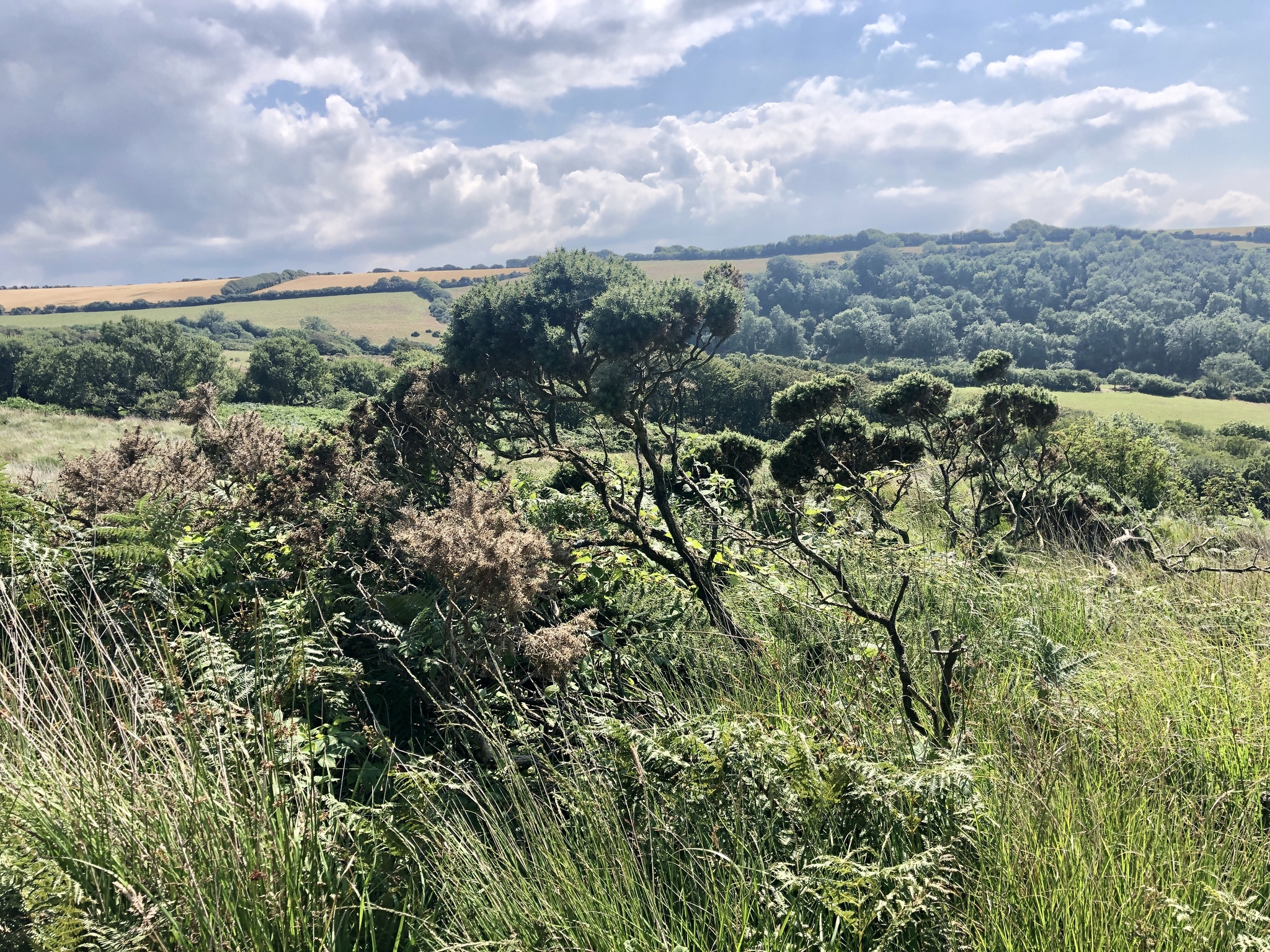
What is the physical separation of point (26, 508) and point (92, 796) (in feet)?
12.0

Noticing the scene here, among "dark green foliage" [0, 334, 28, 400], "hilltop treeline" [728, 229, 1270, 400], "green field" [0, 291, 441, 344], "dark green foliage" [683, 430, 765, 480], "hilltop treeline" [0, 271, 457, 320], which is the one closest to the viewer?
"dark green foliage" [683, 430, 765, 480]

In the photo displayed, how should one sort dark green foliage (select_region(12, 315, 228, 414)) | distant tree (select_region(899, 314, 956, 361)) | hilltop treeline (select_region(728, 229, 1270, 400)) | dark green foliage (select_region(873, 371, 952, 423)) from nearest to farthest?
dark green foliage (select_region(873, 371, 952, 423)) → dark green foliage (select_region(12, 315, 228, 414)) → hilltop treeline (select_region(728, 229, 1270, 400)) → distant tree (select_region(899, 314, 956, 361))

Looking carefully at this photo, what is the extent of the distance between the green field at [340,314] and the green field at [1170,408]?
6849 centimetres

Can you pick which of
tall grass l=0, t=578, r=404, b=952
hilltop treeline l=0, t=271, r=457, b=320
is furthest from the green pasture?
hilltop treeline l=0, t=271, r=457, b=320

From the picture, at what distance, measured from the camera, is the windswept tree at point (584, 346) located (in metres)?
11.3

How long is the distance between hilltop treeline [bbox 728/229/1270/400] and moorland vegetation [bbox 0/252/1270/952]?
83.7 meters

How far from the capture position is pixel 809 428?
11.6 metres

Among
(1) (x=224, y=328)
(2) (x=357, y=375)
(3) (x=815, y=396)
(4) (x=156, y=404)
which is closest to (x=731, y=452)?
(3) (x=815, y=396)

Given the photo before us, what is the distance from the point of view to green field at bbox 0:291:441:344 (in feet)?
244

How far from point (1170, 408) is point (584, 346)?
6997 cm

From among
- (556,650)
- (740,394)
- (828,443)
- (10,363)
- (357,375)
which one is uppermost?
(10,363)

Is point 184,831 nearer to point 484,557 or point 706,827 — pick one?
point 484,557

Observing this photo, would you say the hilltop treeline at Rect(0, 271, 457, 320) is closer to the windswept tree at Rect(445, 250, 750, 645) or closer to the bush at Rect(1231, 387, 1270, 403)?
the windswept tree at Rect(445, 250, 750, 645)

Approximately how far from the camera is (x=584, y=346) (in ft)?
70.3
